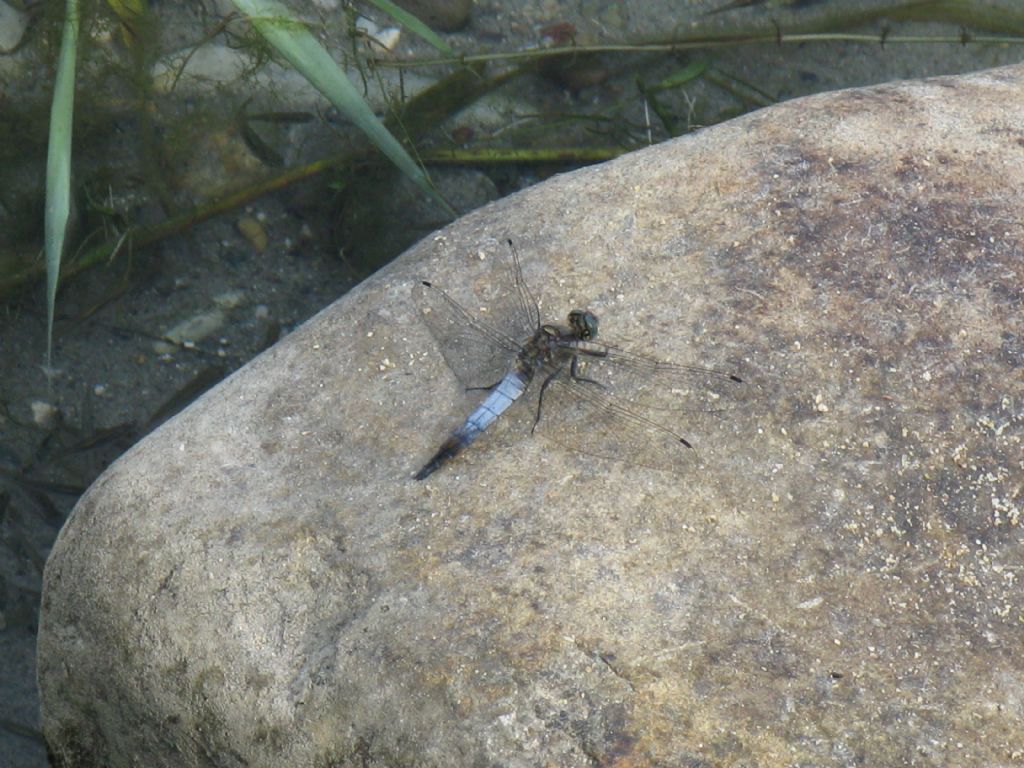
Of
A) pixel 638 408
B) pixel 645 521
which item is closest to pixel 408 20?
pixel 638 408

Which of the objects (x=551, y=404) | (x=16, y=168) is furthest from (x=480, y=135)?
(x=551, y=404)

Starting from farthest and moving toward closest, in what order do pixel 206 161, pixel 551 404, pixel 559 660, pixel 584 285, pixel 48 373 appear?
pixel 206 161
pixel 48 373
pixel 584 285
pixel 551 404
pixel 559 660

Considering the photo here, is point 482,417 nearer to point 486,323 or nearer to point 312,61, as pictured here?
point 486,323

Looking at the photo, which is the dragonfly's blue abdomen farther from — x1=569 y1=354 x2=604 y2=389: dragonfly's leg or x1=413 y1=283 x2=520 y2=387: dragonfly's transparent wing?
x1=569 y1=354 x2=604 y2=389: dragonfly's leg

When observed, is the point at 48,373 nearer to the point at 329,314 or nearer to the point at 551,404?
the point at 329,314

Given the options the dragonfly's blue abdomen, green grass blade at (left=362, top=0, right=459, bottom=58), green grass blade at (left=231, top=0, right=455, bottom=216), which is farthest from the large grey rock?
green grass blade at (left=362, top=0, right=459, bottom=58)

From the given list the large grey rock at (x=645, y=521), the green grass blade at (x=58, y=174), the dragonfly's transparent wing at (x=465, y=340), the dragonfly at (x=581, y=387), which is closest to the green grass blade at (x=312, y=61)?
the green grass blade at (x=58, y=174)
